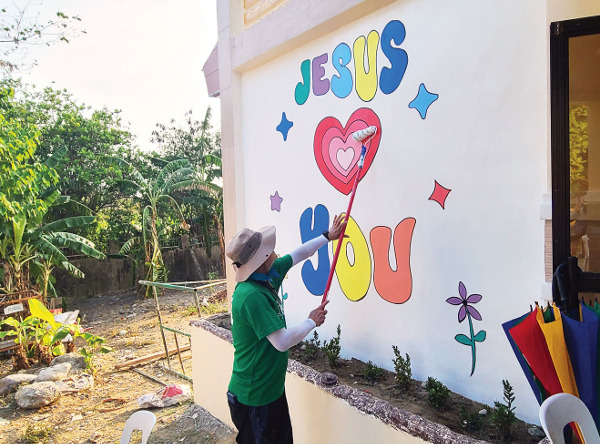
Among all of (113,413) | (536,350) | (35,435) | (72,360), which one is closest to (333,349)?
(536,350)

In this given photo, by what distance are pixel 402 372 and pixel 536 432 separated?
752mm

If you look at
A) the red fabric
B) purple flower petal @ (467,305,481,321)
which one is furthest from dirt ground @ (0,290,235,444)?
the red fabric

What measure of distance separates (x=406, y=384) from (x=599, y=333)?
1.33 meters

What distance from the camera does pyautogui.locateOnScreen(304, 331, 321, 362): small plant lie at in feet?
10.3

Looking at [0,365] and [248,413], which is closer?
[248,413]

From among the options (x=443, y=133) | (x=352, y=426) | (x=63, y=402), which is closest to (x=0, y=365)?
(x=63, y=402)

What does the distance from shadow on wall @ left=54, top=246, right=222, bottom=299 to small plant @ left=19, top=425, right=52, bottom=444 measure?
8.08 meters

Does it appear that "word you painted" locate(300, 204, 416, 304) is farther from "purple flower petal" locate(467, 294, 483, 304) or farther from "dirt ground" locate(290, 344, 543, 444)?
"dirt ground" locate(290, 344, 543, 444)

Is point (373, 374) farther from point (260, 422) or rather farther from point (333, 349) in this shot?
point (260, 422)

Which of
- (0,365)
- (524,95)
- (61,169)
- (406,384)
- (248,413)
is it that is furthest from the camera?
(61,169)

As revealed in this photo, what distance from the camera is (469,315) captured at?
7.66 ft

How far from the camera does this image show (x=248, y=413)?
2.29m

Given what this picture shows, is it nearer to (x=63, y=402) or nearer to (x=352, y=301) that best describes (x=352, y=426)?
(x=352, y=301)

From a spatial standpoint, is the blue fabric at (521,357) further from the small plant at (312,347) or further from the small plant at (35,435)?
the small plant at (35,435)
